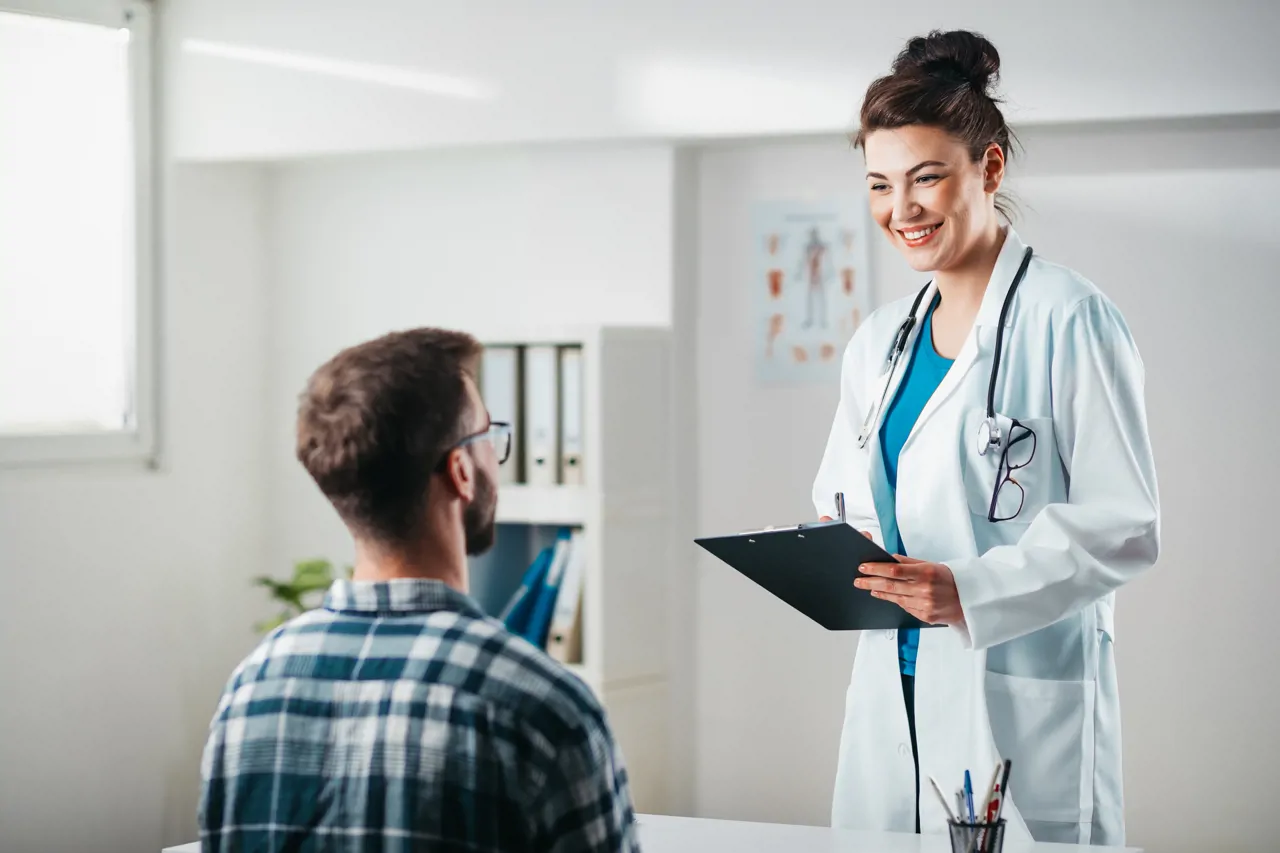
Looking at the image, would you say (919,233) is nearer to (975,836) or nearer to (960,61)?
(960,61)

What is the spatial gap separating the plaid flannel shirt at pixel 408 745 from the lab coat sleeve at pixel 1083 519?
0.78 m

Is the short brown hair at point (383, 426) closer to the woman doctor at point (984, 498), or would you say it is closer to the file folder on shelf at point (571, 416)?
the woman doctor at point (984, 498)

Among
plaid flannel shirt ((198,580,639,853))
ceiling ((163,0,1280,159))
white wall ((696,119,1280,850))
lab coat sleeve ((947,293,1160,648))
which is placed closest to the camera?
plaid flannel shirt ((198,580,639,853))

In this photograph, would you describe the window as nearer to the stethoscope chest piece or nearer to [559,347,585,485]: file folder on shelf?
[559,347,585,485]: file folder on shelf

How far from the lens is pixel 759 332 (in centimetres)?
365

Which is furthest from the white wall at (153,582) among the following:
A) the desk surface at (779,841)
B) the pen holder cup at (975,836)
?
the pen holder cup at (975,836)

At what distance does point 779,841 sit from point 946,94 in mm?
1104

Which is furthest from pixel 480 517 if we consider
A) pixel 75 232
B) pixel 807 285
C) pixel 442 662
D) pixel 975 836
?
pixel 75 232

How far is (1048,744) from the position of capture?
1.93m

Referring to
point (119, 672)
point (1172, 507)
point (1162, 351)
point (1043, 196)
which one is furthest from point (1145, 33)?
point (119, 672)

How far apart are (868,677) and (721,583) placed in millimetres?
1613

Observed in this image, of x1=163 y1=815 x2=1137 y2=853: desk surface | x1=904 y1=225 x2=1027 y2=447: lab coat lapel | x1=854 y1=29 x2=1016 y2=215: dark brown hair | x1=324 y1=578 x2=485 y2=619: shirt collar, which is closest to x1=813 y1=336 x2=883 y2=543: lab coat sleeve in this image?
x1=904 y1=225 x2=1027 y2=447: lab coat lapel

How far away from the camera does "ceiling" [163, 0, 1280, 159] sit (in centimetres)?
313

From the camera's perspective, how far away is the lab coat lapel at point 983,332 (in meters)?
2.04
